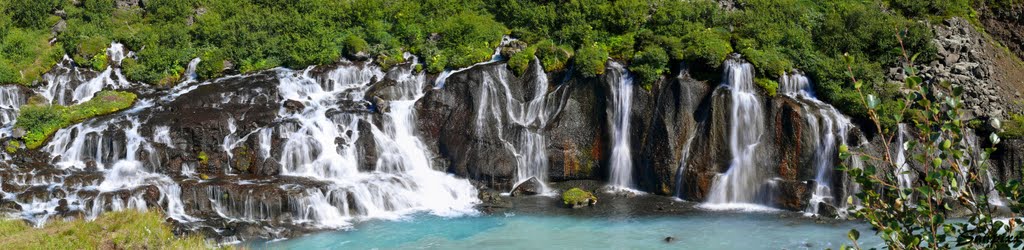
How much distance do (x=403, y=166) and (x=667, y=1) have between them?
639 inches

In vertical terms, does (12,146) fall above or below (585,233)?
above

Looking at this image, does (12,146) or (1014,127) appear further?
(12,146)

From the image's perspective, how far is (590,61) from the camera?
3167 centimetres

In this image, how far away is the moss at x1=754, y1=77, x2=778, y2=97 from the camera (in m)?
29.6

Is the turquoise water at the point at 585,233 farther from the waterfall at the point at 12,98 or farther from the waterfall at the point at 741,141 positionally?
the waterfall at the point at 12,98

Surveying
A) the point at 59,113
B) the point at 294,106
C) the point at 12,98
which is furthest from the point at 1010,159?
the point at 12,98

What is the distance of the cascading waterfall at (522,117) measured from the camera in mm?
31281

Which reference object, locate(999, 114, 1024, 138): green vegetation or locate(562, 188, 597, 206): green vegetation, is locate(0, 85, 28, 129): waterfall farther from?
locate(999, 114, 1024, 138): green vegetation

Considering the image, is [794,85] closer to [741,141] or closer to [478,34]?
[741,141]

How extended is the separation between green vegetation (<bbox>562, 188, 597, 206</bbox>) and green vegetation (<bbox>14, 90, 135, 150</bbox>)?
19.4 meters

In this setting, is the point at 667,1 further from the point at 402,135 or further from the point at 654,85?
the point at 402,135

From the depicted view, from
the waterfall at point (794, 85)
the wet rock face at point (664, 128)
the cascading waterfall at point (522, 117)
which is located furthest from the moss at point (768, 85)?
the cascading waterfall at point (522, 117)

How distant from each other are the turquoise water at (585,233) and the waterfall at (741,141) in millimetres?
2067

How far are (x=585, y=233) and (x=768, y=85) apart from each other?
1043cm
